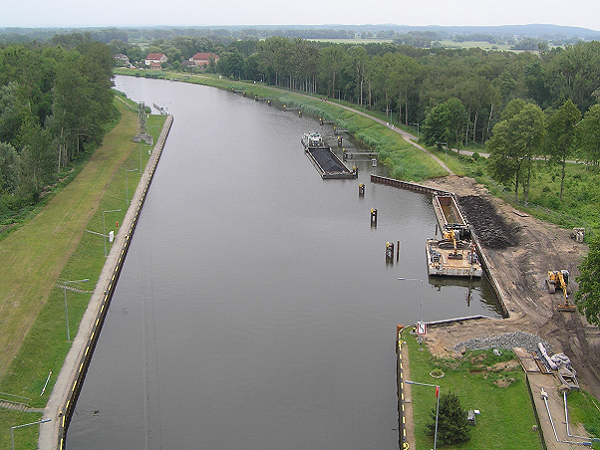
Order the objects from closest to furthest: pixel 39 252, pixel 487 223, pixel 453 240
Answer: pixel 39 252
pixel 453 240
pixel 487 223

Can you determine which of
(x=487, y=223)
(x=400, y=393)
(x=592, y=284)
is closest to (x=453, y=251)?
(x=487, y=223)

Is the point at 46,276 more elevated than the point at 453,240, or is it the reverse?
the point at 46,276

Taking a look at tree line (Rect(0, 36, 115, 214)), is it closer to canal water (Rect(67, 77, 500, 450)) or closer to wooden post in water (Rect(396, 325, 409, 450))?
canal water (Rect(67, 77, 500, 450))

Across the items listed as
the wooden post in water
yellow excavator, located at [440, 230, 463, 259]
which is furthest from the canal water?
yellow excavator, located at [440, 230, 463, 259]

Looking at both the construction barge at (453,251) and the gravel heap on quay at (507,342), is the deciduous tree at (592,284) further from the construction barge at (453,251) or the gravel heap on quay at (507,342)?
the construction barge at (453,251)

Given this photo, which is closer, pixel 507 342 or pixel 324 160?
pixel 507 342

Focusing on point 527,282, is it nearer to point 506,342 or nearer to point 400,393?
point 506,342
